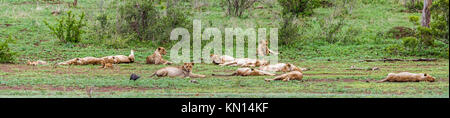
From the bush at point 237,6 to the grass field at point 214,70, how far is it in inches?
15.0

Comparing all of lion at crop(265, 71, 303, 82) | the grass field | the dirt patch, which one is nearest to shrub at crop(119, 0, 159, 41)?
Result: the grass field

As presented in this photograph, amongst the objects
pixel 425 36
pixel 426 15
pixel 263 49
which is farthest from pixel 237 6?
pixel 425 36

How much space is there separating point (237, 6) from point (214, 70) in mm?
11803

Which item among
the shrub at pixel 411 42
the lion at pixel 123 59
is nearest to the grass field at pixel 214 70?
the lion at pixel 123 59

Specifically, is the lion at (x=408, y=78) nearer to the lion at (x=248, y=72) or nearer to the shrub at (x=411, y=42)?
the lion at (x=248, y=72)

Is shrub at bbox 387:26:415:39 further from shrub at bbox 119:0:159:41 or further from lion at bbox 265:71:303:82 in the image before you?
lion at bbox 265:71:303:82

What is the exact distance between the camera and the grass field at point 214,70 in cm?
1041

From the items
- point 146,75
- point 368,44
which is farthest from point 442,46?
point 146,75

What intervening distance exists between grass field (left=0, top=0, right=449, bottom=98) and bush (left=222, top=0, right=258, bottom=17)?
1.25ft

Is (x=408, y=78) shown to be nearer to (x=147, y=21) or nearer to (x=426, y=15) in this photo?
(x=426, y=15)

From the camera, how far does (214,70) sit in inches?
577
